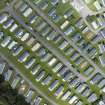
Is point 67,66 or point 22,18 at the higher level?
point 22,18

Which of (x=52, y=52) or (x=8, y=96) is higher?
(x=52, y=52)

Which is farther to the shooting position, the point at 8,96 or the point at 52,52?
the point at 52,52

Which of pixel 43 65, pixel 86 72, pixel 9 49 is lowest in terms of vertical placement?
pixel 86 72

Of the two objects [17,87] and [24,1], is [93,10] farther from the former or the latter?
[17,87]

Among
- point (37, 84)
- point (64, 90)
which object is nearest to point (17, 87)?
point (37, 84)
